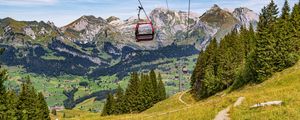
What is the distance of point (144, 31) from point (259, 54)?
155 ft

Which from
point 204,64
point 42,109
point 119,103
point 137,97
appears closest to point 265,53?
point 204,64

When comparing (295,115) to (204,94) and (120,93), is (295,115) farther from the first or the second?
(120,93)

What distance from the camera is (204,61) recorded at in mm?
116688

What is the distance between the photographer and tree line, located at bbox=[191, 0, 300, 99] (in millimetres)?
77000

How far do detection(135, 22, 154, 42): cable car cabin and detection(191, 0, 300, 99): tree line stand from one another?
44145 millimetres

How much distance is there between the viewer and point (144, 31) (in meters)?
38.1

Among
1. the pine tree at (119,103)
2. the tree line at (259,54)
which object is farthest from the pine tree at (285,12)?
the pine tree at (119,103)

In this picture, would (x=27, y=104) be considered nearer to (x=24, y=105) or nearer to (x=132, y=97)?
(x=24, y=105)

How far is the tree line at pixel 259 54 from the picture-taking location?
253 ft

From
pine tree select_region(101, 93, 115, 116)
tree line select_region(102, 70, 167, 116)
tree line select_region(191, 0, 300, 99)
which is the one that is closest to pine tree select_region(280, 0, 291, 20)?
tree line select_region(191, 0, 300, 99)

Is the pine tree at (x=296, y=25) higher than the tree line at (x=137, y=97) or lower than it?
higher

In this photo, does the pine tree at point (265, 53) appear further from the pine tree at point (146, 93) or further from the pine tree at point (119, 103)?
the pine tree at point (119, 103)

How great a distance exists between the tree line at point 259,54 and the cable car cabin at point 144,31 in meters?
44.1

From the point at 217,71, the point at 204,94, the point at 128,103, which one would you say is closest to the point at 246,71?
the point at 217,71
